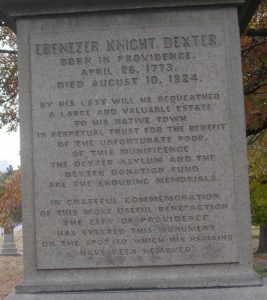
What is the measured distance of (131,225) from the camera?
205 inches

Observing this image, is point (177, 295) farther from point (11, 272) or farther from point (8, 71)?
point (11, 272)

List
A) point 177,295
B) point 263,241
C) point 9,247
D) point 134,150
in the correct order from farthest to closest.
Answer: point 263,241 < point 9,247 < point 134,150 < point 177,295

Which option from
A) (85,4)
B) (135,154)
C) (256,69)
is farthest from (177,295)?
(256,69)

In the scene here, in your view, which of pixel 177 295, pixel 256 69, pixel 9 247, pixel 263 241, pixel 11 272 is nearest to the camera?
pixel 177 295

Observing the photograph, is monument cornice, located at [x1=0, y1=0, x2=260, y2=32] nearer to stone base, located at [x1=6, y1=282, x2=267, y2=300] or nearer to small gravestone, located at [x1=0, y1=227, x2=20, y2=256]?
stone base, located at [x1=6, y1=282, x2=267, y2=300]

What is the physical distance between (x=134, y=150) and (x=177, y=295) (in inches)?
50.0

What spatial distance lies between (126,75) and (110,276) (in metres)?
1.75

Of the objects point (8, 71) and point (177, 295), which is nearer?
point (177, 295)

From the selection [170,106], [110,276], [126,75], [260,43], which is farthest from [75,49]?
[260,43]

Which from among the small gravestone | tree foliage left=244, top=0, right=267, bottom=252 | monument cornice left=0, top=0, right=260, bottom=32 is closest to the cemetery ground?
the small gravestone

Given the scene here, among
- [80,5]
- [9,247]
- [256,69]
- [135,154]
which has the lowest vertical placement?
[9,247]

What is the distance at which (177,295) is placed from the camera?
4914mm

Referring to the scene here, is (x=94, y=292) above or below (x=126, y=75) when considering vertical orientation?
below

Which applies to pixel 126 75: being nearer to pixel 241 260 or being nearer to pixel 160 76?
pixel 160 76
